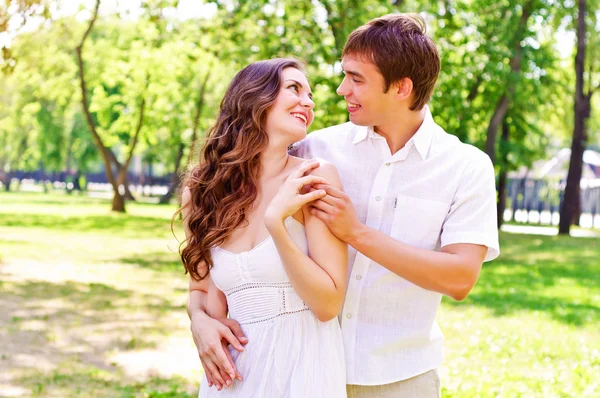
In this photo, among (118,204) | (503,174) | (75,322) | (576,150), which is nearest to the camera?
(75,322)

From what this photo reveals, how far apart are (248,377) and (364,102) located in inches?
42.5

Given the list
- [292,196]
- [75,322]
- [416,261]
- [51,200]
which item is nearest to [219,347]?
[292,196]

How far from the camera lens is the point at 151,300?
1131 cm

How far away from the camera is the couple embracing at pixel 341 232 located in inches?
103

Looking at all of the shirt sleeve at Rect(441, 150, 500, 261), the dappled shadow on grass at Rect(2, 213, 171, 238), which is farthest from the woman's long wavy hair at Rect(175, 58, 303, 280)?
the dappled shadow on grass at Rect(2, 213, 171, 238)

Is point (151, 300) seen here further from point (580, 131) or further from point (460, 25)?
point (580, 131)

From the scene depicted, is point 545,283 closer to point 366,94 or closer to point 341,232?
point 366,94

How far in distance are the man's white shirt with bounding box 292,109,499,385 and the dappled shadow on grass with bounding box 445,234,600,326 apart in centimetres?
784

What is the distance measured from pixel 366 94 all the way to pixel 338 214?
1.77 feet

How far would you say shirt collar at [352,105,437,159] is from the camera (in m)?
2.86

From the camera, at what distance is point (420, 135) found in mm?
2871

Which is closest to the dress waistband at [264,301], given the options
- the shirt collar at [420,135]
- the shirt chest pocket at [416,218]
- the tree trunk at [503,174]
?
the shirt chest pocket at [416,218]

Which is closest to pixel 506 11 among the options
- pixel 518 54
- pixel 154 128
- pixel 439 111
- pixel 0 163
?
pixel 518 54

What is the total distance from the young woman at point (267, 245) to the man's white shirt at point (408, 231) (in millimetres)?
116
